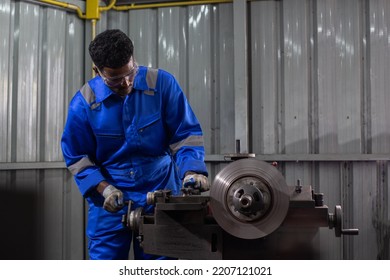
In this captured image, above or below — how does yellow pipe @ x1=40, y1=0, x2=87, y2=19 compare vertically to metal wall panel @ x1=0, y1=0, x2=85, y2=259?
above

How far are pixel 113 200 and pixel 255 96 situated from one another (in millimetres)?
1688

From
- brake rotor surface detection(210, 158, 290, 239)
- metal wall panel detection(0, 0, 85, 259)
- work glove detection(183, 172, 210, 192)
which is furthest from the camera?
metal wall panel detection(0, 0, 85, 259)

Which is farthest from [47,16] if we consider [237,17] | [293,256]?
[293,256]

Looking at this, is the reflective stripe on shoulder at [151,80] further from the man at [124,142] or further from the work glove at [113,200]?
the work glove at [113,200]

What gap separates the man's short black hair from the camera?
1687mm

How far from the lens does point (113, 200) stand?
177 cm

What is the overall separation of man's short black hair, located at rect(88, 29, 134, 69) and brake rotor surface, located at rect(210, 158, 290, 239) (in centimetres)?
63

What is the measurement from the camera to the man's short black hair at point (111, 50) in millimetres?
1687

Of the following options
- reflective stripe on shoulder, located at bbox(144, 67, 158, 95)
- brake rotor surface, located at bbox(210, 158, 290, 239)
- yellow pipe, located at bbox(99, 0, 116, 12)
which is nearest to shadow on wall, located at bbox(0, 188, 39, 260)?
yellow pipe, located at bbox(99, 0, 116, 12)

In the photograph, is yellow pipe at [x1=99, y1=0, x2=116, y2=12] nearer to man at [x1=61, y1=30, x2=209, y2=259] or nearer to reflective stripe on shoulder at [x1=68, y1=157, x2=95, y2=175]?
man at [x1=61, y1=30, x2=209, y2=259]

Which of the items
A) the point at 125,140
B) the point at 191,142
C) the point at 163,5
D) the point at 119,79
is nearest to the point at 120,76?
the point at 119,79

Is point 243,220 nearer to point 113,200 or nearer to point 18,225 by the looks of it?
point 113,200

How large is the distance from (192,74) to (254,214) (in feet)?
6.55

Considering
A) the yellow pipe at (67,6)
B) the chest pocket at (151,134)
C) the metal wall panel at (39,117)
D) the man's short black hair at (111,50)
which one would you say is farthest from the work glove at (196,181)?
the yellow pipe at (67,6)
